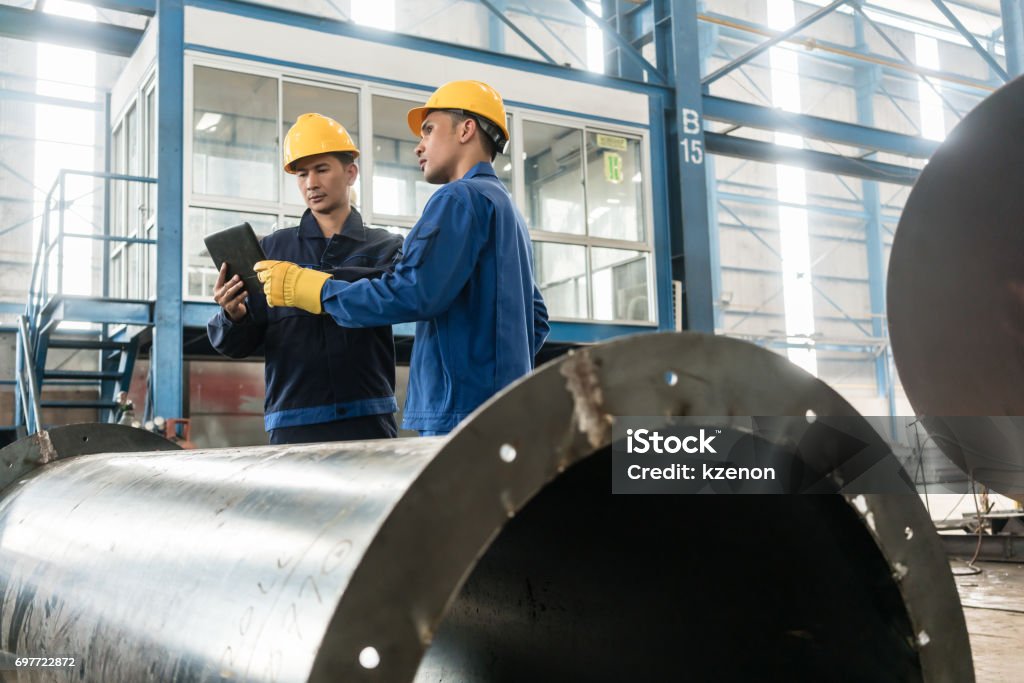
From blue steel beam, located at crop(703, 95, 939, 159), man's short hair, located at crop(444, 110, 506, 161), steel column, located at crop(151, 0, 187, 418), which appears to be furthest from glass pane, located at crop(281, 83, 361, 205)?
man's short hair, located at crop(444, 110, 506, 161)

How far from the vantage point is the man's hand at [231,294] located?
202 cm

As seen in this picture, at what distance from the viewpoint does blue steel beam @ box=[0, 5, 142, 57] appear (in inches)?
268

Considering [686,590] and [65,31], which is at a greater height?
[65,31]

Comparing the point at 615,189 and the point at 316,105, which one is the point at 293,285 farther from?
the point at 615,189

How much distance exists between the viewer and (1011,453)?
2.07 meters

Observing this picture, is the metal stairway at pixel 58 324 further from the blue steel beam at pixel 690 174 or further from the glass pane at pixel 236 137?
the blue steel beam at pixel 690 174

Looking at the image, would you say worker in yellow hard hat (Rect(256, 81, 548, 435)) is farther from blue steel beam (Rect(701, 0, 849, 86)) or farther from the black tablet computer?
blue steel beam (Rect(701, 0, 849, 86))

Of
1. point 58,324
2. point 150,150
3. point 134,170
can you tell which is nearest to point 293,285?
point 58,324

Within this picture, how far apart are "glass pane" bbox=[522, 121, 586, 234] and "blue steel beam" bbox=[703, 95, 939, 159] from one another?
1556 millimetres

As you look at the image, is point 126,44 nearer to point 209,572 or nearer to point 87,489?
point 87,489

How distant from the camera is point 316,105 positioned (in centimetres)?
732

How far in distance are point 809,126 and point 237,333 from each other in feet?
27.6

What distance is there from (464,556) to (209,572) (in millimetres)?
360

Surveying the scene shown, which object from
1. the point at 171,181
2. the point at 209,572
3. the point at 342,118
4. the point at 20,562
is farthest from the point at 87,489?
the point at 342,118
